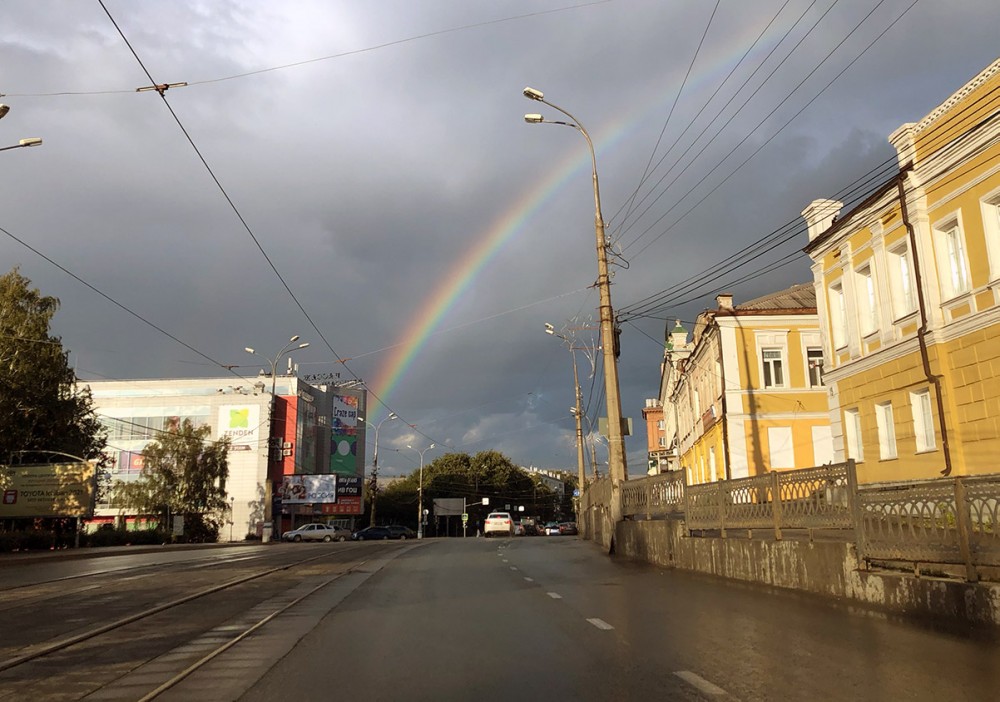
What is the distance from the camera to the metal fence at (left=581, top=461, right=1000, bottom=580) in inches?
338

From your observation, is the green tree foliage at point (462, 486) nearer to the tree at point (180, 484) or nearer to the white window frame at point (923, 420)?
the tree at point (180, 484)

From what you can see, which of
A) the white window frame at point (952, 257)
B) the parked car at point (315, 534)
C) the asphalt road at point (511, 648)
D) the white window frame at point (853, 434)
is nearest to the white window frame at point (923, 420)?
the white window frame at point (952, 257)

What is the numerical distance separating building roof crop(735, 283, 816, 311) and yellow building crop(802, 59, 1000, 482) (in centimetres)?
1318

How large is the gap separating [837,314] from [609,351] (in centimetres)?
783

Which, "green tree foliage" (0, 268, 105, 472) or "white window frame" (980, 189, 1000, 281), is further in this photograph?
"green tree foliage" (0, 268, 105, 472)

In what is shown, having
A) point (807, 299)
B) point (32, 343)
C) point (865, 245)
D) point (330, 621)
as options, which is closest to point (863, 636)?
point (330, 621)

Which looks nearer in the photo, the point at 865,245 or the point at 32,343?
the point at 865,245

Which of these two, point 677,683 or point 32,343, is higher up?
point 32,343

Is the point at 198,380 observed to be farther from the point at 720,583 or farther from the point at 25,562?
the point at 720,583

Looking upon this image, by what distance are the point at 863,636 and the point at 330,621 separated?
6.46 m

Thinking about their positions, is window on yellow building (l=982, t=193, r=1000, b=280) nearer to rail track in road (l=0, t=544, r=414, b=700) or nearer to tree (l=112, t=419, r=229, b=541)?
rail track in road (l=0, t=544, r=414, b=700)

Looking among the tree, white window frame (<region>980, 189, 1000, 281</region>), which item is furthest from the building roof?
the tree

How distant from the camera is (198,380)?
89500 millimetres

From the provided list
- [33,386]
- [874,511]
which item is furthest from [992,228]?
[33,386]
